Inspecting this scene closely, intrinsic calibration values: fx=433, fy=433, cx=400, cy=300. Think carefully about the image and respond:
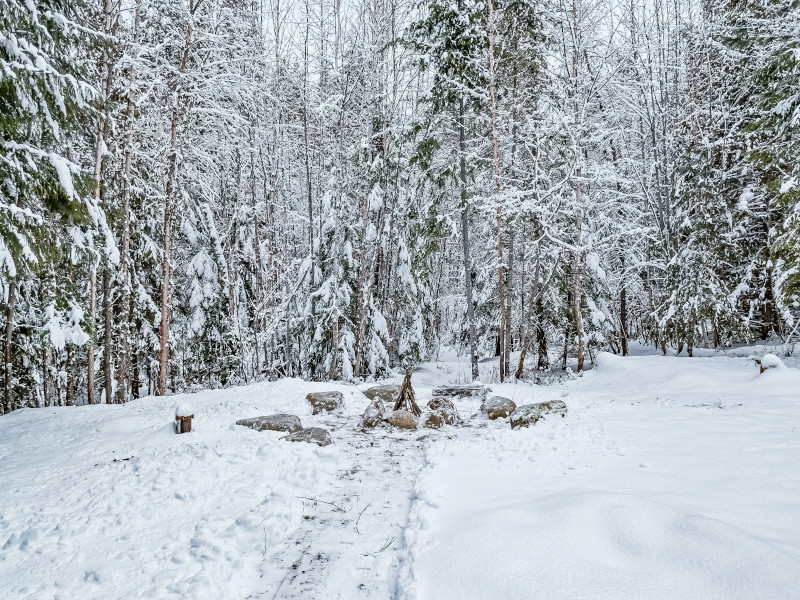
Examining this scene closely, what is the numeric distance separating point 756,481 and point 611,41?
43.0 feet

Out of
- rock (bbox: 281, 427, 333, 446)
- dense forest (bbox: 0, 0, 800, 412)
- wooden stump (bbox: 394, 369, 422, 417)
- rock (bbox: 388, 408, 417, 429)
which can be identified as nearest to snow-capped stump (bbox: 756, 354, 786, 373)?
dense forest (bbox: 0, 0, 800, 412)

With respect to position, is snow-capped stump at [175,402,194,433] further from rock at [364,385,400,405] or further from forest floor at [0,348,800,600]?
rock at [364,385,400,405]

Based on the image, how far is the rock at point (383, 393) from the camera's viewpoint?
33.9 feet

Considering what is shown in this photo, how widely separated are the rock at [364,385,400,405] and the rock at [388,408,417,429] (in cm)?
204

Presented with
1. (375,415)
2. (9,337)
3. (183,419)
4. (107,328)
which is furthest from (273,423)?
(9,337)

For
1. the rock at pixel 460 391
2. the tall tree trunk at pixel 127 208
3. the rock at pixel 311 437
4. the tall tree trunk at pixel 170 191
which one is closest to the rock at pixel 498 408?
the rock at pixel 460 391

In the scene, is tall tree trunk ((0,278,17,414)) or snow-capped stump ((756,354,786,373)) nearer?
snow-capped stump ((756,354,786,373))

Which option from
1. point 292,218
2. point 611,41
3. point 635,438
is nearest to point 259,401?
point 635,438

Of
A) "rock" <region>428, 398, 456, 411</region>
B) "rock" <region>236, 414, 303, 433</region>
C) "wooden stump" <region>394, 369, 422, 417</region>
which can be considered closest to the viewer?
"rock" <region>236, 414, 303, 433</region>

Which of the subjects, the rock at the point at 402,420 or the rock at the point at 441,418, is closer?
the rock at the point at 402,420

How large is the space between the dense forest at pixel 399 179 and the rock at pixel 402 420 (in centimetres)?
565

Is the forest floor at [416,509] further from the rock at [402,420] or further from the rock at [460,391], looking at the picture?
the rock at [460,391]

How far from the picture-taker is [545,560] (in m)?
2.98

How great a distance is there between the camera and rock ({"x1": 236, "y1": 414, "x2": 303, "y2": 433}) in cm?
727
